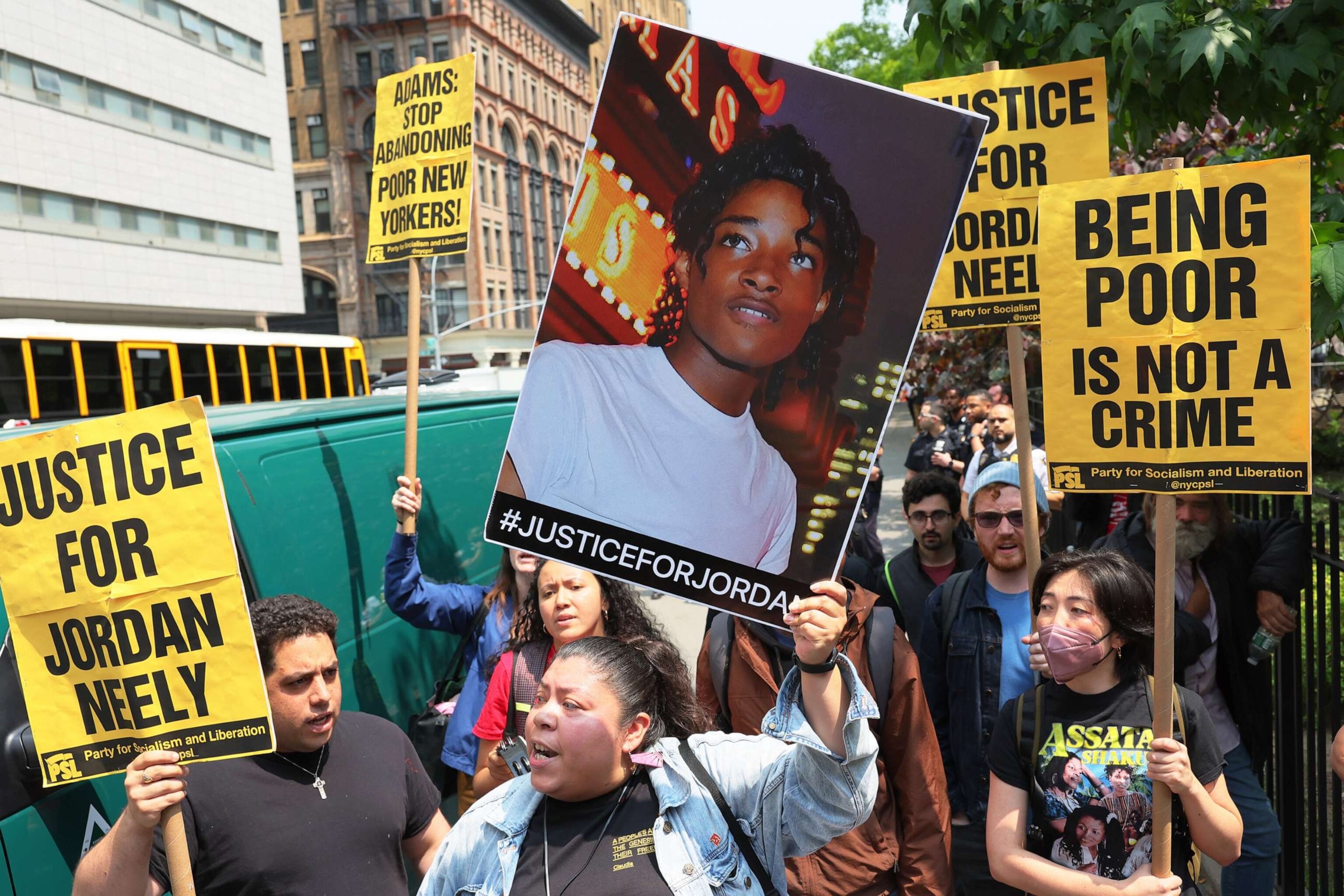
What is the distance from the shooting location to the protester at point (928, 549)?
493 centimetres

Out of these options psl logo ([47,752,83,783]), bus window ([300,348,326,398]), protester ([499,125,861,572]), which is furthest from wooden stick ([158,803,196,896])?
bus window ([300,348,326,398])

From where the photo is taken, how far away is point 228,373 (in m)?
19.1

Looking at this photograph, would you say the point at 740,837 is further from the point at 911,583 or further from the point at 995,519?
the point at 911,583

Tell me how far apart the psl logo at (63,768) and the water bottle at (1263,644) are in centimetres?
369

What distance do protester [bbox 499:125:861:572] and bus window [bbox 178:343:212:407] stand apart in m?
16.6

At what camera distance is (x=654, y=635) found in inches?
142

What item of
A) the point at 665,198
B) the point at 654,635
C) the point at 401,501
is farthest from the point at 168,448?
the point at 401,501

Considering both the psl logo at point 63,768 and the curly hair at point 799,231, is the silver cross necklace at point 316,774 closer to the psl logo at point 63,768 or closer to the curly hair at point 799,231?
the psl logo at point 63,768

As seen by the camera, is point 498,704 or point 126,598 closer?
point 126,598

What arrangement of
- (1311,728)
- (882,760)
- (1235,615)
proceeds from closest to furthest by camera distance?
1. (882,760)
2. (1235,615)
3. (1311,728)

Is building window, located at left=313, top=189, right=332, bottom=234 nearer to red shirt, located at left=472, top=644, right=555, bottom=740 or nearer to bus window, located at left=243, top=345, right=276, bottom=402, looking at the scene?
bus window, located at left=243, top=345, right=276, bottom=402

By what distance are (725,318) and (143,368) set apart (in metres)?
16.5

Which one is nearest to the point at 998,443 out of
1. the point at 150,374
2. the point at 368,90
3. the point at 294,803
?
the point at 294,803

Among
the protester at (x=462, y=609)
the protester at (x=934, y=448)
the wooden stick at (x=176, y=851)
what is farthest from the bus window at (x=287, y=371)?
the wooden stick at (x=176, y=851)
